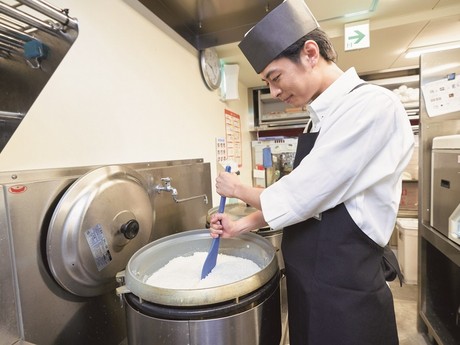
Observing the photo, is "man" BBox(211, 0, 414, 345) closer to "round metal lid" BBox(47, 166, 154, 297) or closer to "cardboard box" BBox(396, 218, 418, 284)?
"round metal lid" BBox(47, 166, 154, 297)

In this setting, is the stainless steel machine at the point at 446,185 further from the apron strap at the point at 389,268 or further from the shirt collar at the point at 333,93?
the shirt collar at the point at 333,93

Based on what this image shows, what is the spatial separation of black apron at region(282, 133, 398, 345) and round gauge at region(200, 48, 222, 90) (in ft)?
5.30

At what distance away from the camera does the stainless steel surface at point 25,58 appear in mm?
628

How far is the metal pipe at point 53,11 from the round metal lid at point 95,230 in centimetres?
45

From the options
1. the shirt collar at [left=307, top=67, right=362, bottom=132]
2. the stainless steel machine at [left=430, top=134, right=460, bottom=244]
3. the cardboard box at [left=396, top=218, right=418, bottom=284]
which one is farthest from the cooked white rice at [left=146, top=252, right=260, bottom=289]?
the cardboard box at [left=396, top=218, right=418, bottom=284]

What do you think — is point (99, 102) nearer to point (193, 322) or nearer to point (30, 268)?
point (30, 268)

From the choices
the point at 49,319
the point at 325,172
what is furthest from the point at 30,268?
the point at 325,172

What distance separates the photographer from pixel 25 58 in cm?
69

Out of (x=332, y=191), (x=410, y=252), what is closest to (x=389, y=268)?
(x=332, y=191)

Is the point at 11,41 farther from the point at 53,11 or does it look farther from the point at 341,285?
the point at 341,285

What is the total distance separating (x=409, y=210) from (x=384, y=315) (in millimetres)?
3040

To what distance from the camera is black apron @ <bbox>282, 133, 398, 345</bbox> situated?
2.60ft

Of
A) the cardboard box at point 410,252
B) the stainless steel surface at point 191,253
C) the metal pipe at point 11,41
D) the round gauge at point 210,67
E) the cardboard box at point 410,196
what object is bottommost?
the cardboard box at point 410,252

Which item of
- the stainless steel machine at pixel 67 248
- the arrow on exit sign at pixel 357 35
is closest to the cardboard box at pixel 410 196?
the arrow on exit sign at pixel 357 35
